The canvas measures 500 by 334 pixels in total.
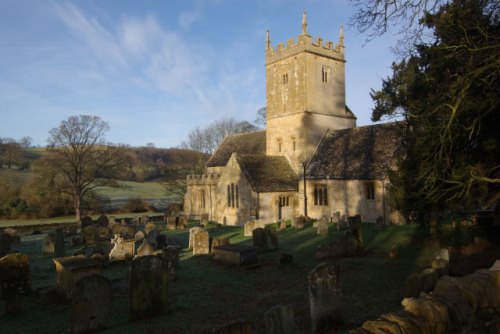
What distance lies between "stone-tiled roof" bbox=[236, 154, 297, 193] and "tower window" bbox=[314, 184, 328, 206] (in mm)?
1644

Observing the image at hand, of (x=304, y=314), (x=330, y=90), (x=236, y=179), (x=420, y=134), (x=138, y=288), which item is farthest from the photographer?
(x=330, y=90)

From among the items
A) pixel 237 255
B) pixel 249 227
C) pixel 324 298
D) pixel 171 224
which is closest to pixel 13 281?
pixel 237 255

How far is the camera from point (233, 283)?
1142cm

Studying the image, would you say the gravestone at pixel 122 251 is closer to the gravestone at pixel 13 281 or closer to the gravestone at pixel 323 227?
the gravestone at pixel 13 281

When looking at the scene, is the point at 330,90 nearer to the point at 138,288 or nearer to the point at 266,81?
the point at 266,81

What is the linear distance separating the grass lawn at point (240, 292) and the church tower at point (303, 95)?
13.2m

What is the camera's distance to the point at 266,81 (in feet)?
101

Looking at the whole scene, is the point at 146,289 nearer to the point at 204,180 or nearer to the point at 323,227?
the point at 323,227

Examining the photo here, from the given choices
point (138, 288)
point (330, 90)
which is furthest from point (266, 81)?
point (138, 288)

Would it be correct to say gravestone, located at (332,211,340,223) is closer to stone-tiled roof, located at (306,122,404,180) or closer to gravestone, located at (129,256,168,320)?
stone-tiled roof, located at (306,122,404,180)

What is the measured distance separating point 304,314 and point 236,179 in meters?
18.7

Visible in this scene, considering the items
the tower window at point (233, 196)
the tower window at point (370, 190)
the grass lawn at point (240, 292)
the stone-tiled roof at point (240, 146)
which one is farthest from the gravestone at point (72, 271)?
the stone-tiled roof at point (240, 146)

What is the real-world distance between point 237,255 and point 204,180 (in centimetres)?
1981

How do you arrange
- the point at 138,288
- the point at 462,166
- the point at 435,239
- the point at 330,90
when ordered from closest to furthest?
the point at 138,288 < the point at 462,166 < the point at 435,239 < the point at 330,90
